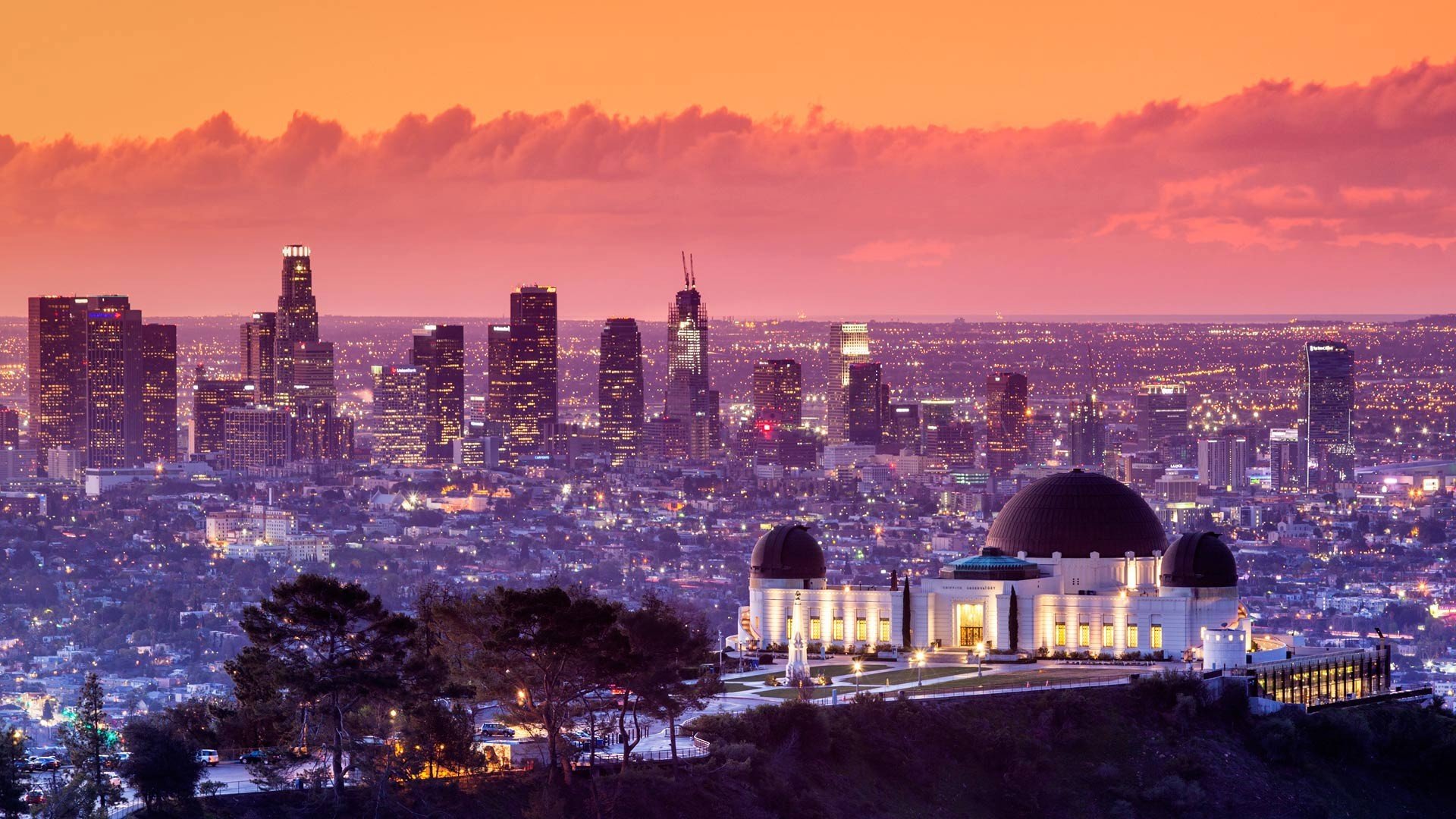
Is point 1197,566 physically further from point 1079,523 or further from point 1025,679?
point 1025,679

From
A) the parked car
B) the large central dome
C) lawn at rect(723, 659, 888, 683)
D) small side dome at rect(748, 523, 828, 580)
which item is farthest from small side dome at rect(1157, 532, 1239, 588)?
the parked car

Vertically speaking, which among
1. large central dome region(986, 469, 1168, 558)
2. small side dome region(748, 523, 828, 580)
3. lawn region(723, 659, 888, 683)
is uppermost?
large central dome region(986, 469, 1168, 558)

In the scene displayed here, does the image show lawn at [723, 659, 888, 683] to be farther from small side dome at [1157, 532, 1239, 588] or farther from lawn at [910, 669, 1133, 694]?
small side dome at [1157, 532, 1239, 588]

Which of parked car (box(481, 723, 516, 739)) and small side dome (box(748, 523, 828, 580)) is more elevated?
small side dome (box(748, 523, 828, 580))

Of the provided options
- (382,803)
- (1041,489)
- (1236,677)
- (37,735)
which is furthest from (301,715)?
(37,735)

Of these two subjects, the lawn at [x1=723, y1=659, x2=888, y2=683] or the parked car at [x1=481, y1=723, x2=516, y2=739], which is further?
the lawn at [x1=723, y1=659, x2=888, y2=683]

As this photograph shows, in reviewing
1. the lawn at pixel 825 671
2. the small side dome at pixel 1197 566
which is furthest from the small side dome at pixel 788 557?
the small side dome at pixel 1197 566
